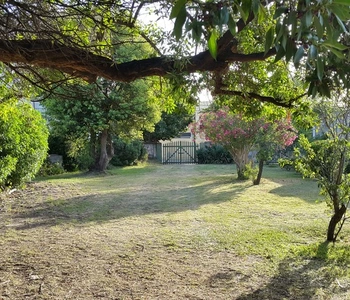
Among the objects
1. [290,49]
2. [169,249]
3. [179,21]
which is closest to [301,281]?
[169,249]

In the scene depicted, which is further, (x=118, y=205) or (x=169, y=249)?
(x=118, y=205)

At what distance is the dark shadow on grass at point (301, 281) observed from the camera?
10.3ft

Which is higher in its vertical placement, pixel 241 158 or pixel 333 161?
pixel 333 161

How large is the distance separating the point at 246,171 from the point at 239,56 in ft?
29.5

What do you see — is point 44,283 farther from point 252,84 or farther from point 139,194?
point 139,194

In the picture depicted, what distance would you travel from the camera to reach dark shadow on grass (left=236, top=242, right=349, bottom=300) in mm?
3136

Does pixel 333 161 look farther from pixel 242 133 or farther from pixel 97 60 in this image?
pixel 242 133

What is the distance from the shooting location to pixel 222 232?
527 cm

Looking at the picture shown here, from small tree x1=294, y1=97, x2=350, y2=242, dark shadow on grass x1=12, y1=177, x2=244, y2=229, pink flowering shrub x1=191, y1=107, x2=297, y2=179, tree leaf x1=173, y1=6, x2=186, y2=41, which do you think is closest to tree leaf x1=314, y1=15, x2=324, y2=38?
tree leaf x1=173, y1=6, x2=186, y2=41

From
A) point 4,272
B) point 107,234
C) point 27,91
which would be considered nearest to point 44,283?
→ point 4,272

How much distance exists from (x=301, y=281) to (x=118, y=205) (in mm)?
4806

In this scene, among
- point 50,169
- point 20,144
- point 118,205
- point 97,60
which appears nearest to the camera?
point 97,60

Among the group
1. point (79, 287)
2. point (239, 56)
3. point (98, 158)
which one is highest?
point (239, 56)

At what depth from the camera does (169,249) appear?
176 inches
